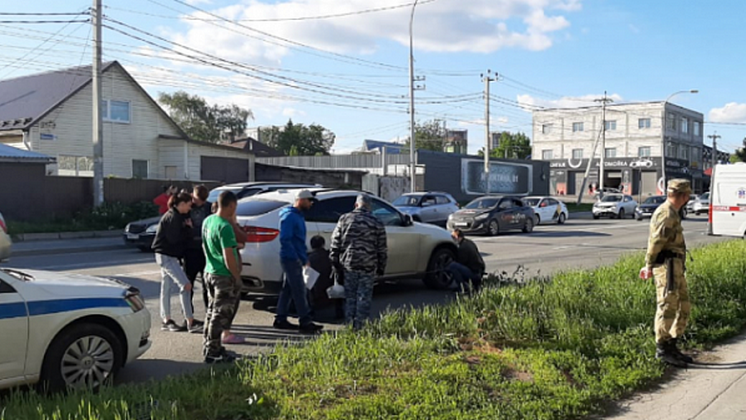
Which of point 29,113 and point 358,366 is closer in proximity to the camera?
point 358,366

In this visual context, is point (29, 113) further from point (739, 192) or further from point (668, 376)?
point (668, 376)

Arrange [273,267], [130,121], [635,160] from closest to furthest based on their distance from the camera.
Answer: [273,267]
[130,121]
[635,160]

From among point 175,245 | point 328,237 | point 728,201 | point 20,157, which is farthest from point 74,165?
point 728,201

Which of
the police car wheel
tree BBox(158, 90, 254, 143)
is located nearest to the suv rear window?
the police car wheel

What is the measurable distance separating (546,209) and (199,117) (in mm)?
52382

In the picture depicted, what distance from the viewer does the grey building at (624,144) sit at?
244 ft

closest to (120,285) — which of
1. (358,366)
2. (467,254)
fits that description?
(358,366)

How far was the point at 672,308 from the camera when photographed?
6539 mm

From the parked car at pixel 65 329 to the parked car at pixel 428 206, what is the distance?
1878cm

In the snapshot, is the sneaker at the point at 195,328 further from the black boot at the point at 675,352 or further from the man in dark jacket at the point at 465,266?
the black boot at the point at 675,352

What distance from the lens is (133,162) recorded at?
114 ft

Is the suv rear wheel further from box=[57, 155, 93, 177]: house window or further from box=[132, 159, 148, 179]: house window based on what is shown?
box=[132, 159, 148, 179]: house window

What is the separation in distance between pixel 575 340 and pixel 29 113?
103ft

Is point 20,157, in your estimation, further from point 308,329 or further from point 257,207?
point 308,329
